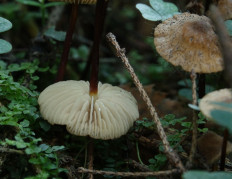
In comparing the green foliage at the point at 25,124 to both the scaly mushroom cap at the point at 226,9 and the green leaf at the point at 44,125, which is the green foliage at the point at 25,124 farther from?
the scaly mushroom cap at the point at 226,9

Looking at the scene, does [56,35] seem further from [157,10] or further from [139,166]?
[139,166]

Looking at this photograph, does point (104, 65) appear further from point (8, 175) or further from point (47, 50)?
point (8, 175)

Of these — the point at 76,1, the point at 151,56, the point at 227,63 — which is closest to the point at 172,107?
the point at 76,1

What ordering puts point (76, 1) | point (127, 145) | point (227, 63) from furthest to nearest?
point (76, 1) < point (127, 145) < point (227, 63)

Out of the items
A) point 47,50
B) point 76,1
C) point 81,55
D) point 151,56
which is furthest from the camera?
point 151,56

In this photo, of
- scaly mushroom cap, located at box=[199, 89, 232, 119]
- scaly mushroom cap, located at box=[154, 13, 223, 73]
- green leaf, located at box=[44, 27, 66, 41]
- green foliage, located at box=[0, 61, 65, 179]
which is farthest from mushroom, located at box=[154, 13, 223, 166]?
green leaf, located at box=[44, 27, 66, 41]
